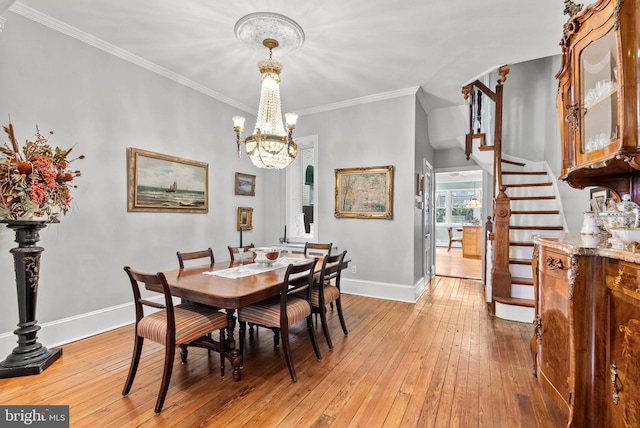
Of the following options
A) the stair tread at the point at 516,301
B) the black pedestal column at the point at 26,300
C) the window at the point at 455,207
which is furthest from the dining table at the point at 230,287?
the window at the point at 455,207

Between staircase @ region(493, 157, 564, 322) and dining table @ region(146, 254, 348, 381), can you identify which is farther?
staircase @ region(493, 157, 564, 322)

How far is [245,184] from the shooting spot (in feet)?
16.0

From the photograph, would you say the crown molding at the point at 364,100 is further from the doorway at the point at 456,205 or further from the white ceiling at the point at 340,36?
the doorway at the point at 456,205

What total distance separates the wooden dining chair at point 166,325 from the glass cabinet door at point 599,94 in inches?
102

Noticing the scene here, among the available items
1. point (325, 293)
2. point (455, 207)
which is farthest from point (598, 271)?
point (455, 207)

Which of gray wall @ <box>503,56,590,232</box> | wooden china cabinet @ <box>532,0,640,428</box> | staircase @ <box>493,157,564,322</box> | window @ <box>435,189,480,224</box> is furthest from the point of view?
window @ <box>435,189,480,224</box>

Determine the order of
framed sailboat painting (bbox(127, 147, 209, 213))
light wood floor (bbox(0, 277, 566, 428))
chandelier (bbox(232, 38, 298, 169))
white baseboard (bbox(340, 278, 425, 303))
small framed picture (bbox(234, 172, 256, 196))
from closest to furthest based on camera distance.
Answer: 1. light wood floor (bbox(0, 277, 566, 428))
2. chandelier (bbox(232, 38, 298, 169))
3. framed sailboat painting (bbox(127, 147, 209, 213))
4. white baseboard (bbox(340, 278, 425, 303))
5. small framed picture (bbox(234, 172, 256, 196))

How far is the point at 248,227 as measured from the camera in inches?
195

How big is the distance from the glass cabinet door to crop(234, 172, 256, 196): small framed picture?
412cm

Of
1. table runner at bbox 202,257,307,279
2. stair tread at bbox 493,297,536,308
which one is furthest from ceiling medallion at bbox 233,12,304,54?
stair tread at bbox 493,297,536,308

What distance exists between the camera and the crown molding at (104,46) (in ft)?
8.34

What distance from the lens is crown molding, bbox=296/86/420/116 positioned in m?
4.20

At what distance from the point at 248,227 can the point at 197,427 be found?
11.4 ft

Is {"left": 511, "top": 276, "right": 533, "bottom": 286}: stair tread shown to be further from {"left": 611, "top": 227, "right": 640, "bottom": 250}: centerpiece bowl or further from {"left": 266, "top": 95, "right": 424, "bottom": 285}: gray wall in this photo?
{"left": 611, "top": 227, "right": 640, "bottom": 250}: centerpiece bowl
